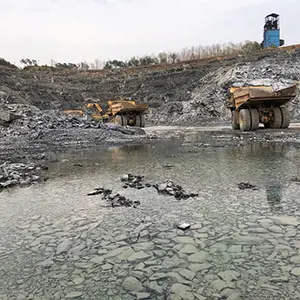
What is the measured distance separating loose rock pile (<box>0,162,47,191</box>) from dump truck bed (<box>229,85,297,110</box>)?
10668 mm

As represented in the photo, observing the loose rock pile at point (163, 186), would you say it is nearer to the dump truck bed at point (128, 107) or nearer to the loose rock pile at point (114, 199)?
the loose rock pile at point (114, 199)

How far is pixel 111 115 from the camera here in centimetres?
2470

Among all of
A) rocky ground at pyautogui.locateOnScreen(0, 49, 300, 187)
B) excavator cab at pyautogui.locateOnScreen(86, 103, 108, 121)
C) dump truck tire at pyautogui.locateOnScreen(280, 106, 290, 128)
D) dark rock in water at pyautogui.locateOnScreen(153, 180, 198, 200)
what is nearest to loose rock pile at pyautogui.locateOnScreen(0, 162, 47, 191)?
rocky ground at pyautogui.locateOnScreen(0, 49, 300, 187)

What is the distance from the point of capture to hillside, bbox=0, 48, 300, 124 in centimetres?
3139

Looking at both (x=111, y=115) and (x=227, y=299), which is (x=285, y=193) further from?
(x=111, y=115)

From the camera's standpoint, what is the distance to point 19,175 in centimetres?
704

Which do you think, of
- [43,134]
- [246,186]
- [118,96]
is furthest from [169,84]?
[246,186]

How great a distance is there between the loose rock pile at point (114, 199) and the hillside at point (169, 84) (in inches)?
928

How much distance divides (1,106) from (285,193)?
1807cm

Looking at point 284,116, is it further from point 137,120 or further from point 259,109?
point 137,120

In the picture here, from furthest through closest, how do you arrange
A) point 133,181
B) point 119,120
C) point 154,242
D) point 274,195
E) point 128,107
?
point 119,120
point 128,107
point 133,181
point 274,195
point 154,242

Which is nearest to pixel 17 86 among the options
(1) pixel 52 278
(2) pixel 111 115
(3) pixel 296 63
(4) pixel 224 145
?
(2) pixel 111 115

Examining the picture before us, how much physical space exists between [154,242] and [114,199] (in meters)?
1.70

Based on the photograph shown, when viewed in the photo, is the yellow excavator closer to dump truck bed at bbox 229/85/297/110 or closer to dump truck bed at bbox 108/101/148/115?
dump truck bed at bbox 108/101/148/115
